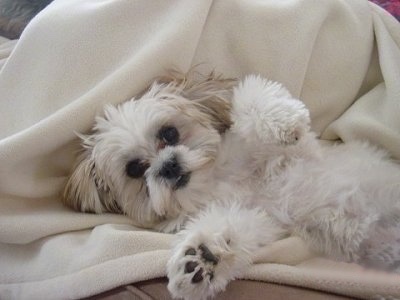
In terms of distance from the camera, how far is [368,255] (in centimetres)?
156

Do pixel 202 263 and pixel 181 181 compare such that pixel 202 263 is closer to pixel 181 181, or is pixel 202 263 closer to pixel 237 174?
pixel 181 181

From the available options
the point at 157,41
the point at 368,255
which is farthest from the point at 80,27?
the point at 368,255

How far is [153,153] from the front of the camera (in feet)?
5.16

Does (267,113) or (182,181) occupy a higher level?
(267,113)

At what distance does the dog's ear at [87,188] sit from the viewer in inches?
63.3

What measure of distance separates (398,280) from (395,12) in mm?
1170

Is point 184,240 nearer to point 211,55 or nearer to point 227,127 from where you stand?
point 227,127

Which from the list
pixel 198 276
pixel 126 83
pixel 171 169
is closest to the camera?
pixel 198 276

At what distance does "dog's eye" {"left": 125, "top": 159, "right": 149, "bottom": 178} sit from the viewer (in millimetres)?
1591

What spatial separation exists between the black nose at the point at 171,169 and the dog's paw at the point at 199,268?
0.25 m

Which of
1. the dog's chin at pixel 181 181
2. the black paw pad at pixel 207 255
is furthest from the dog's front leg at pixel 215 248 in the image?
the dog's chin at pixel 181 181

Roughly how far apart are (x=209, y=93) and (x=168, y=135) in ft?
0.67

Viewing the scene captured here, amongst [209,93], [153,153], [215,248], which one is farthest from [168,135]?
[215,248]

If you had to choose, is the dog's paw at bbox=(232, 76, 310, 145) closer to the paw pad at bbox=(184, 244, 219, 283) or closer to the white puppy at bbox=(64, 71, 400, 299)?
the white puppy at bbox=(64, 71, 400, 299)
